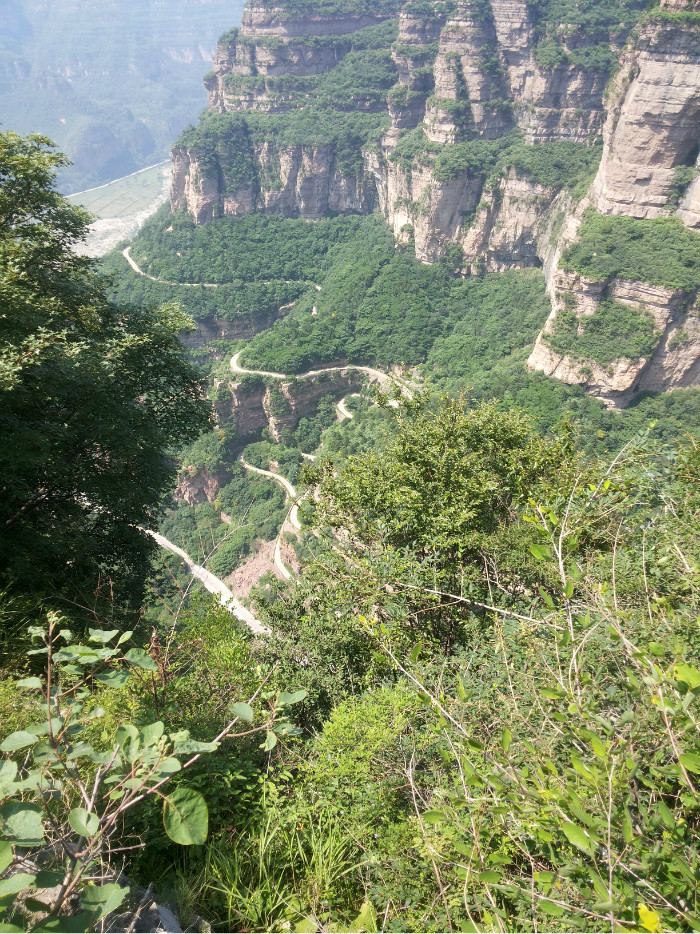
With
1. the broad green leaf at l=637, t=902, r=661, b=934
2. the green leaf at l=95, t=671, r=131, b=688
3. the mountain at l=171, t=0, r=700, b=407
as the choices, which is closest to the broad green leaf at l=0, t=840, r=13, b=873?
the green leaf at l=95, t=671, r=131, b=688

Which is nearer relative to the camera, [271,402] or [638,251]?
[638,251]

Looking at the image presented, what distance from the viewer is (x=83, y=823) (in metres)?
1.89

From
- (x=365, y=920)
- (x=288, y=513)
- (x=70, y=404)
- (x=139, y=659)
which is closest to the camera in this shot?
(x=139, y=659)

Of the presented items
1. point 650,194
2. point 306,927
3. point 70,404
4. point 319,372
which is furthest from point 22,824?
point 319,372

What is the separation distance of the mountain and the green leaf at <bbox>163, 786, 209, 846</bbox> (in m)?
31.5

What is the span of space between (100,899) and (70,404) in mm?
6016

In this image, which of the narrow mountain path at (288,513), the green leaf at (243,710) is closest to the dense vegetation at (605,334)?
the narrow mountain path at (288,513)

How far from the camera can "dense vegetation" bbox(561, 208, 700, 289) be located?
91.9 ft

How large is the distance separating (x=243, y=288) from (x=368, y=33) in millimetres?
39693

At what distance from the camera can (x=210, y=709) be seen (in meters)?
4.01

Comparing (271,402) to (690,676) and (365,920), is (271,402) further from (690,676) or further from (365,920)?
(690,676)

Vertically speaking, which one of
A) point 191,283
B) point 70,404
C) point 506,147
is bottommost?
point 191,283

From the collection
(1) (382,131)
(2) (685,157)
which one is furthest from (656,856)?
(1) (382,131)

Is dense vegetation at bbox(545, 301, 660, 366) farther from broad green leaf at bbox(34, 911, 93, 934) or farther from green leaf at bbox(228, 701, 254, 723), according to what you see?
broad green leaf at bbox(34, 911, 93, 934)
